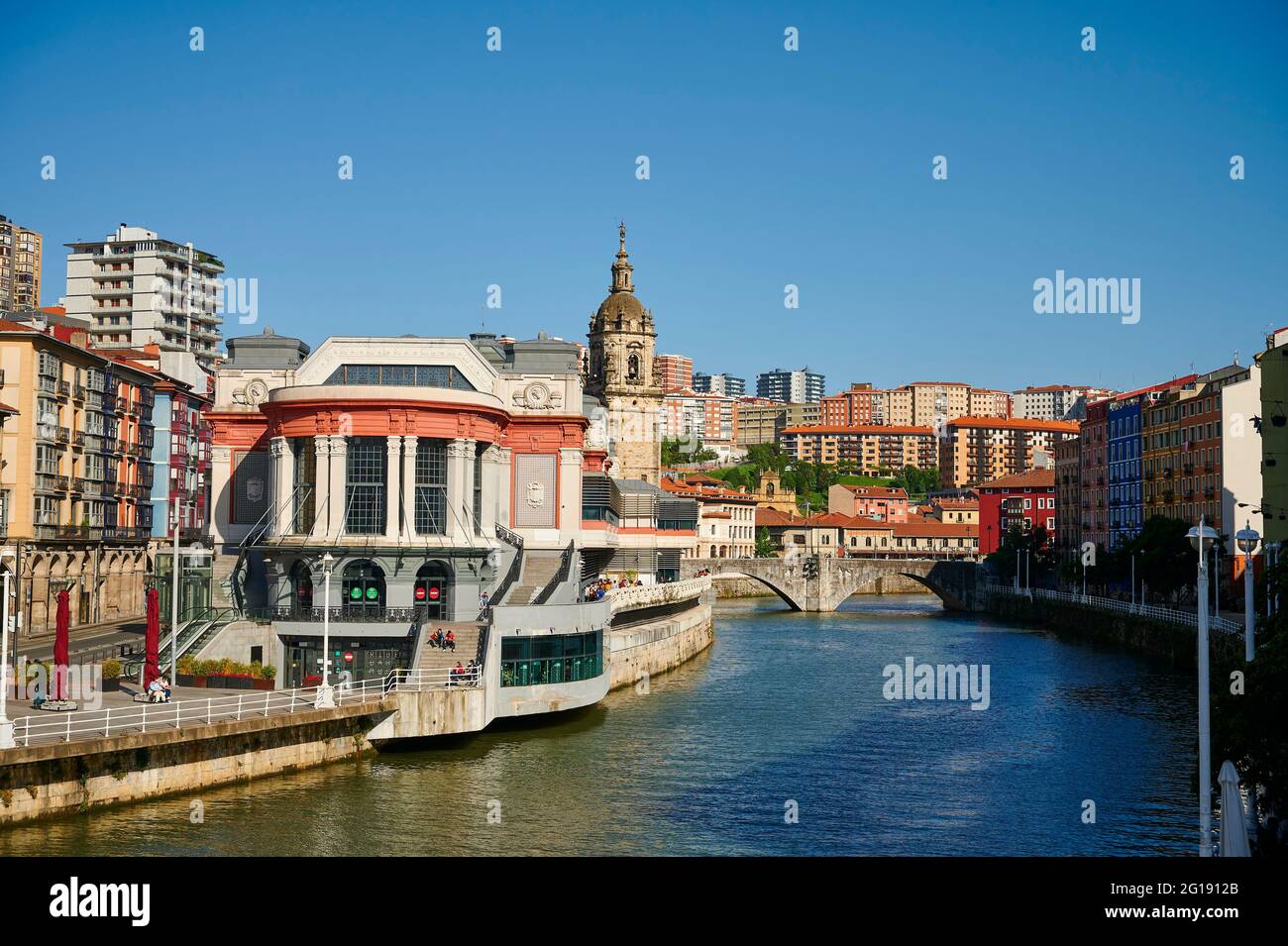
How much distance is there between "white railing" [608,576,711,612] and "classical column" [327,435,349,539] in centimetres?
1467

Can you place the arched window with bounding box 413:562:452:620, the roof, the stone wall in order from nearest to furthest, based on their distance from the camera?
the arched window with bounding box 413:562:452:620, the stone wall, the roof

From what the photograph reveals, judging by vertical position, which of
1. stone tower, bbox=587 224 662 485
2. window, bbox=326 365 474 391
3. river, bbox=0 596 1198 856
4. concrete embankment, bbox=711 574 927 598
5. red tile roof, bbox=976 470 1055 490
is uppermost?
stone tower, bbox=587 224 662 485

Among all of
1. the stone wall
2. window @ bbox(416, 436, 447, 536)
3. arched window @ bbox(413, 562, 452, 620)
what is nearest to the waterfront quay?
the stone wall

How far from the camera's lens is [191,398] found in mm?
107188

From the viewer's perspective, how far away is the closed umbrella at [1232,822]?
21.8 m

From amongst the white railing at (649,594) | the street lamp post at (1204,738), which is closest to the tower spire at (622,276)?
the white railing at (649,594)

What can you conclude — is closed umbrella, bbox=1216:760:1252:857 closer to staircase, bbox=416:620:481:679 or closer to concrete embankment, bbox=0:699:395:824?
concrete embankment, bbox=0:699:395:824

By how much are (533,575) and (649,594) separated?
21.6 m

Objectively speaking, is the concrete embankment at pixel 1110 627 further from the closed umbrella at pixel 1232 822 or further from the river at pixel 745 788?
the closed umbrella at pixel 1232 822

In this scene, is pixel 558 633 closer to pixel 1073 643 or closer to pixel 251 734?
pixel 251 734

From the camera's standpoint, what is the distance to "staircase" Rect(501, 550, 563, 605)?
5819 cm
